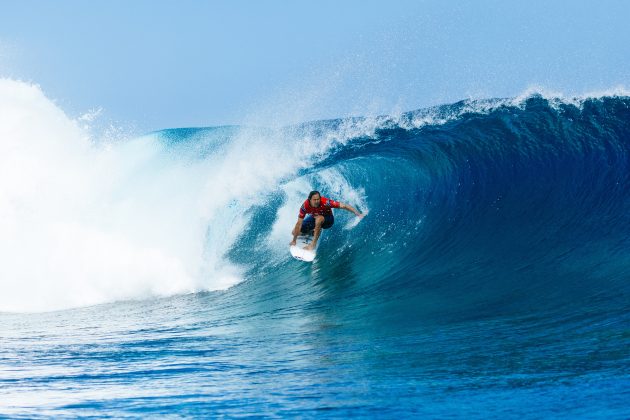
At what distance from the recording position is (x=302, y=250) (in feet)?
30.6

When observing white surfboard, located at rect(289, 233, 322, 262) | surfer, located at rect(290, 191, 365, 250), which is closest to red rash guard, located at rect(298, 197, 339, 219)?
surfer, located at rect(290, 191, 365, 250)

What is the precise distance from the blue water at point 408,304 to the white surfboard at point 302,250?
0.14 meters

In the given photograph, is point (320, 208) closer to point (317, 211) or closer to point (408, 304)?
point (317, 211)

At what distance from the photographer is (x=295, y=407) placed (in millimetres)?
3266

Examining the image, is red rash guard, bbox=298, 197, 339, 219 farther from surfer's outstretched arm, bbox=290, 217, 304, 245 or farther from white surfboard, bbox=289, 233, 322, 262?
white surfboard, bbox=289, 233, 322, 262

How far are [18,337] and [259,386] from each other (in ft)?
11.1

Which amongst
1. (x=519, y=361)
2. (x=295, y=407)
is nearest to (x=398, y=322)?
(x=519, y=361)

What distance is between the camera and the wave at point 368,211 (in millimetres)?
7426

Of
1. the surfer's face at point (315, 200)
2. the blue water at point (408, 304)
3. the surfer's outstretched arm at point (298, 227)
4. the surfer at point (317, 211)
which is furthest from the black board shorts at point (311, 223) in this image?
the blue water at point (408, 304)

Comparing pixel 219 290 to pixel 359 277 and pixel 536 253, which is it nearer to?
Result: pixel 359 277

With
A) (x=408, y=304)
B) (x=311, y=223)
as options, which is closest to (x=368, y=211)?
(x=311, y=223)

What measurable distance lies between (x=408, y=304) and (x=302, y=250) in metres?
3.01

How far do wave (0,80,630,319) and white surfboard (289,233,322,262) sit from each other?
206mm

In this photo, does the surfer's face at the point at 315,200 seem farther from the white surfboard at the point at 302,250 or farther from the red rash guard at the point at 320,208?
the white surfboard at the point at 302,250
